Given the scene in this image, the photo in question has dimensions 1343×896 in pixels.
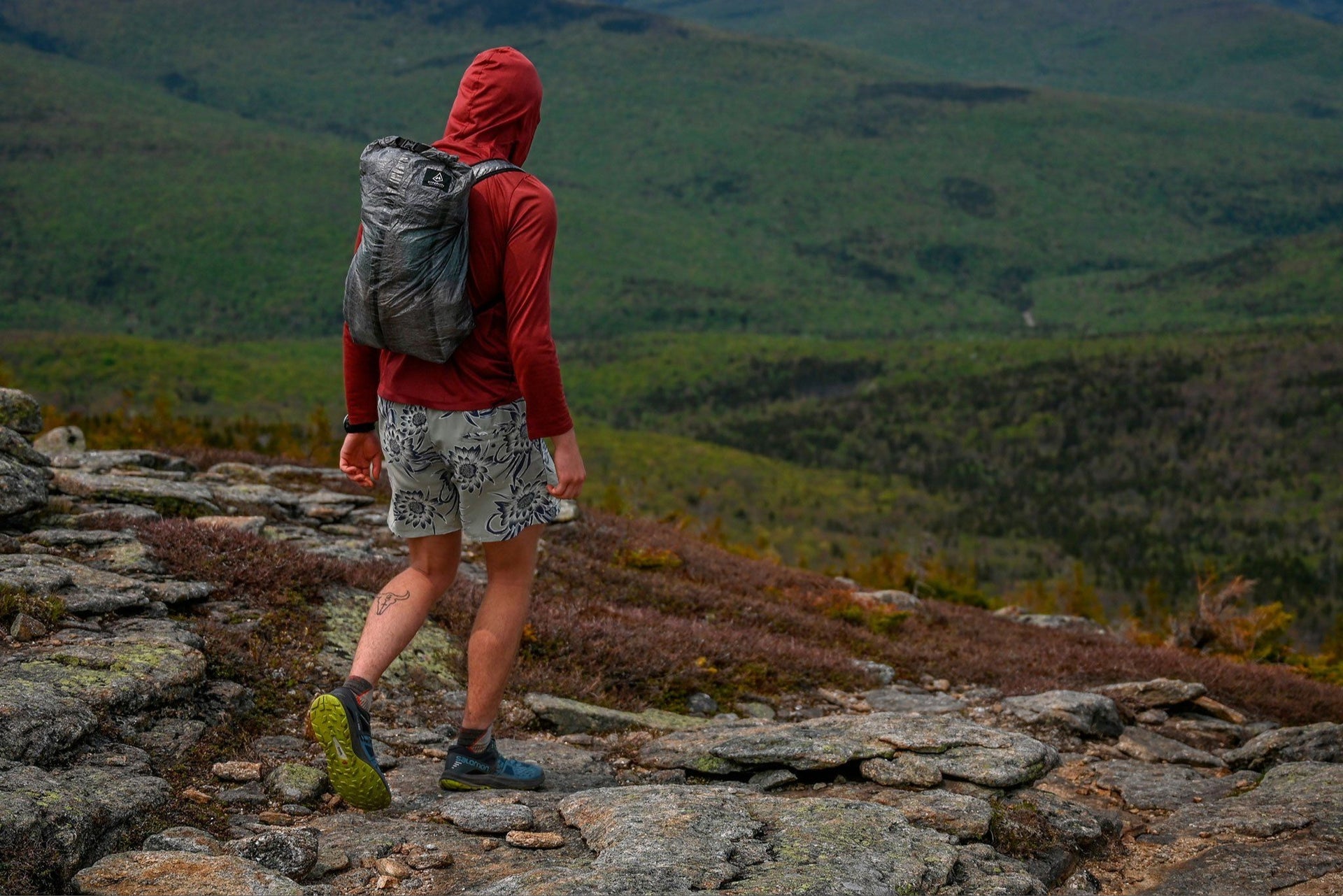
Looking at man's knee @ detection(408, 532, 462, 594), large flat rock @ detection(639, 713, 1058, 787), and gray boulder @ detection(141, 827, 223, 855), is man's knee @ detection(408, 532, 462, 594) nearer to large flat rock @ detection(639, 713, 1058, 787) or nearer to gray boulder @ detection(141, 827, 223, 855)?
gray boulder @ detection(141, 827, 223, 855)

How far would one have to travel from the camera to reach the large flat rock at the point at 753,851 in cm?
445

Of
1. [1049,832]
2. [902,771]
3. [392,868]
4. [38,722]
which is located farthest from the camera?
[902,771]

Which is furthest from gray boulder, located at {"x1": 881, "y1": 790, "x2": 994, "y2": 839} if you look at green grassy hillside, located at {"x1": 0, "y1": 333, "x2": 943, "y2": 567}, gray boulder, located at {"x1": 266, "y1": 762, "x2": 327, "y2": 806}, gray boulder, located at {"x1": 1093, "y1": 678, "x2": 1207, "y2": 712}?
green grassy hillside, located at {"x1": 0, "y1": 333, "x2": 943, "y2": 567}

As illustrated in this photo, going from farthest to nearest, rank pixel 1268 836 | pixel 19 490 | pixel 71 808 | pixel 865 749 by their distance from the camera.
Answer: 1. pixel 19 490
2. pixel 865 749
3. pixel 1268 836
4. pixel 71 808

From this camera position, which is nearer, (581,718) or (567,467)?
(567,467)

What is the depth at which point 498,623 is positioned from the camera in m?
5.57

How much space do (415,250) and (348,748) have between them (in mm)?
2174

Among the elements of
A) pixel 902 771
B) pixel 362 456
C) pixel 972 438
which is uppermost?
pixel 362 456

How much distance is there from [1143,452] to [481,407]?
103 meters

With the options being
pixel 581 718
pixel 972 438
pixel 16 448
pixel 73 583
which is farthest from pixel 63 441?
pixel 972 438

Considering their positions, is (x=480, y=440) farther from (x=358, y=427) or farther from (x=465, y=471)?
(x=358, y=427)

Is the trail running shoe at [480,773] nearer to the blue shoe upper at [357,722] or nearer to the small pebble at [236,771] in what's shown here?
the blue shoe upper at [357,722]

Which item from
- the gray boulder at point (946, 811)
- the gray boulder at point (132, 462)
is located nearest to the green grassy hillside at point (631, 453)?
the gray boulder at point (132, 462)

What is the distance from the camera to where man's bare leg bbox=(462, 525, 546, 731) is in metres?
5.52
